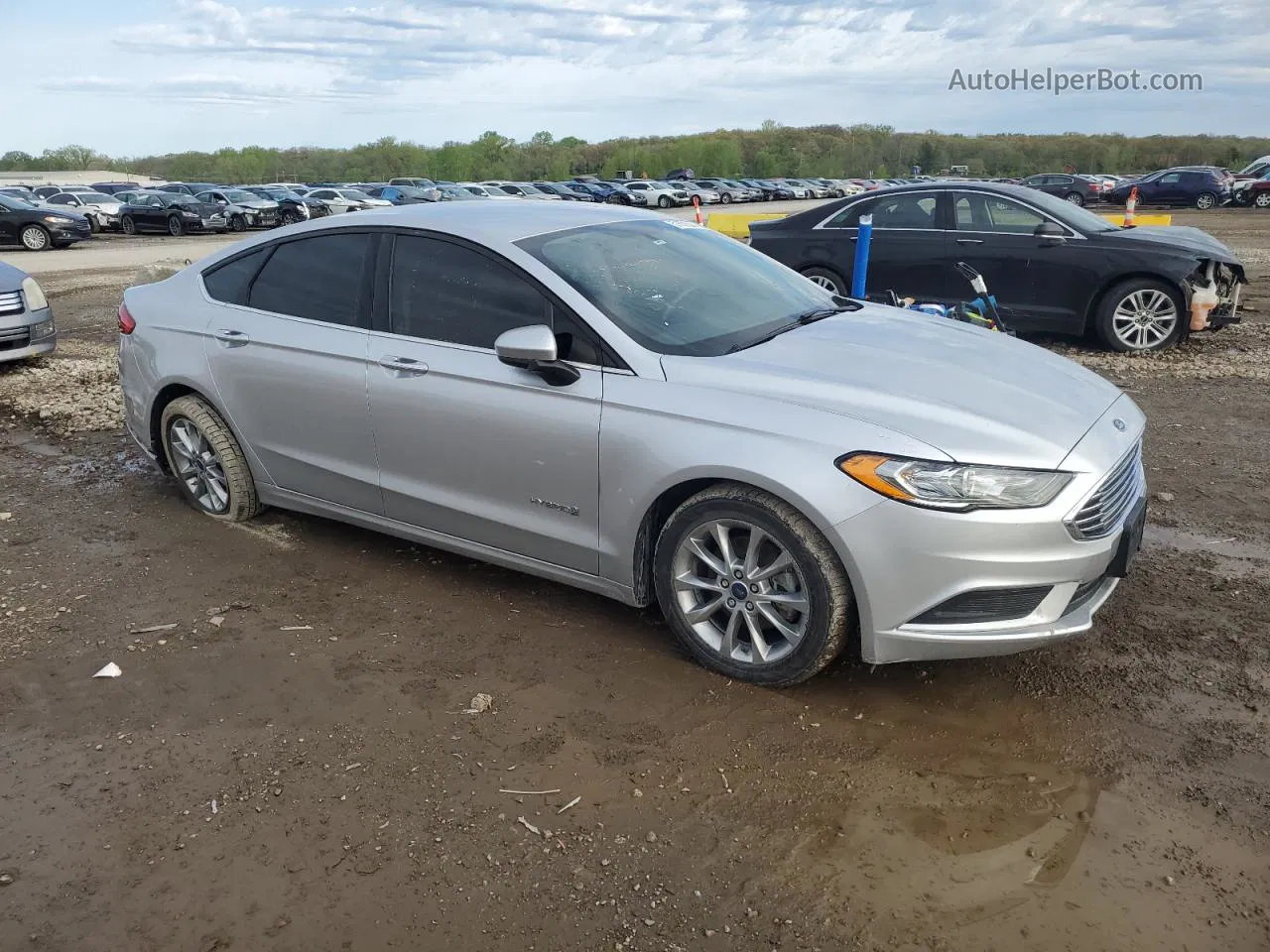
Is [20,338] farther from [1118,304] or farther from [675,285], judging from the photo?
[1118,304]

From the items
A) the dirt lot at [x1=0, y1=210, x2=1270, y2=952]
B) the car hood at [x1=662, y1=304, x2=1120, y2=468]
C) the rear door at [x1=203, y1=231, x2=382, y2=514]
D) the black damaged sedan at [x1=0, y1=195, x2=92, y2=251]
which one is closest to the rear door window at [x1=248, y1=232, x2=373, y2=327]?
the rear door at [x1=203, y1=231, x2=382, y2=514]

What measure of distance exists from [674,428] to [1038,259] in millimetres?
6862

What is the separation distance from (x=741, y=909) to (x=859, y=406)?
1601mm

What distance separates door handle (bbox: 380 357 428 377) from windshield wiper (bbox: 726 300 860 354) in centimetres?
129

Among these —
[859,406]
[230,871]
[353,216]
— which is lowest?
[230,871]

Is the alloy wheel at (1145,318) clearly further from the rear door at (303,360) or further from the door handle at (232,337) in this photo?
the door handle at (232,337)

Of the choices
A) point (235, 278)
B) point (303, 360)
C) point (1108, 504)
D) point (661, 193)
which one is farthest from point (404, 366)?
point (661, 193)

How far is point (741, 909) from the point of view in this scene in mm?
2516

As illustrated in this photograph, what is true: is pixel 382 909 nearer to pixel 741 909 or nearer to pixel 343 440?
pixel 741 909

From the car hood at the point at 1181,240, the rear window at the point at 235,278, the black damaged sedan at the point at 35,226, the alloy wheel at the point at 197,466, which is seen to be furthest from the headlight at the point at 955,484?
the black damaged sedan at the point at 35,226

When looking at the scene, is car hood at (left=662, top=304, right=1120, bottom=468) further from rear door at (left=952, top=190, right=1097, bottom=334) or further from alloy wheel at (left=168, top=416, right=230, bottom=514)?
rear door at (left=952, top=190, right=1097, bottom=334)

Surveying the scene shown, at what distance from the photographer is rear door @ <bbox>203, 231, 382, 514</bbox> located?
173 inches

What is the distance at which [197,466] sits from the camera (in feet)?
17.5

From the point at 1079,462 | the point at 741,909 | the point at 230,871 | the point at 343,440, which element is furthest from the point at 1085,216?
the point at 230,871
